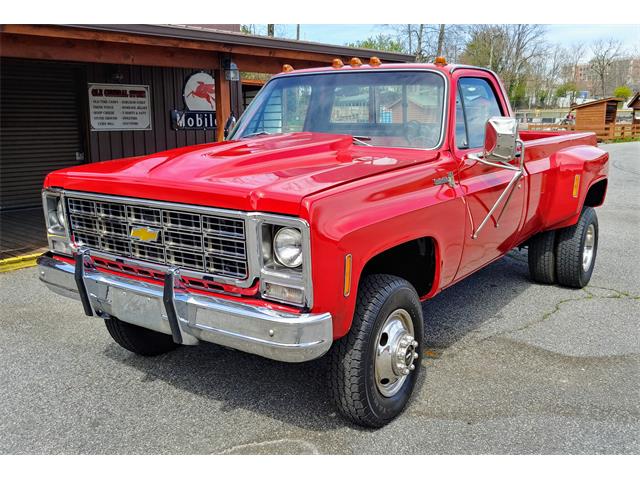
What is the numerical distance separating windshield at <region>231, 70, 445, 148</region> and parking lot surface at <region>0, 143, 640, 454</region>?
1.59m

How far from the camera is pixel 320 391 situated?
3.73 meters

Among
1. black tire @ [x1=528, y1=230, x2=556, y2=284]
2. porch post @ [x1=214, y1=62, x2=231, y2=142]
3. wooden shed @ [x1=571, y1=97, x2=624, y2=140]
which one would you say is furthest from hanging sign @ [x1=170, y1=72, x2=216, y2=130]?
wooden shed @ [x1=571, y1=97, x2=624, y2=140]

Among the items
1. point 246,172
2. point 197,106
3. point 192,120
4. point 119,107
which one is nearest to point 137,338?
point 246,172

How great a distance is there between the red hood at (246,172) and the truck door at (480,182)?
16.4 inches

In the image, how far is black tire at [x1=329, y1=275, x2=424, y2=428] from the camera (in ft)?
10.1

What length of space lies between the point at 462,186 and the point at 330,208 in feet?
4.77

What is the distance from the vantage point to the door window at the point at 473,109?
13.7 feet

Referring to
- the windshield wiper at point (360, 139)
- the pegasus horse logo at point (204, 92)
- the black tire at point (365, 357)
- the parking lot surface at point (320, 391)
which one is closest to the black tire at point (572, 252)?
the parking lot surface at point (320, 391)

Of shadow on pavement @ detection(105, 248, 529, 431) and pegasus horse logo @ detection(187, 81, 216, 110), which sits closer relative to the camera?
shadow on pavement @ detection(105, 248, 529, 431)

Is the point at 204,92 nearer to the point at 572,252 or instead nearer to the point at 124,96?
the point at 124,96

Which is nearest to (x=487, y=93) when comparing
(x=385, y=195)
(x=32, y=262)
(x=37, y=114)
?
(x=385, y=195)

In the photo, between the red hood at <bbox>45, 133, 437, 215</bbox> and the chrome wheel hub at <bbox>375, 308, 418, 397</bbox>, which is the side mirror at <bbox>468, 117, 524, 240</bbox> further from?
the chrome wheel hub at <bbox>375, 308, 418, 397</bbox>

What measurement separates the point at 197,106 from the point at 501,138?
993 cm
